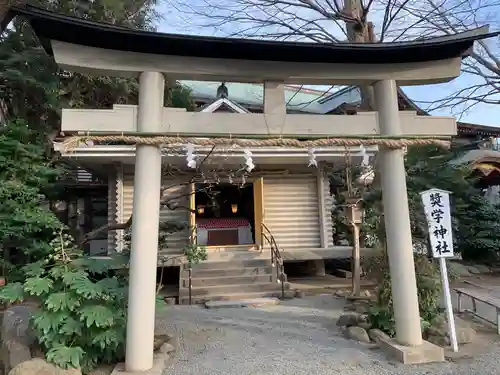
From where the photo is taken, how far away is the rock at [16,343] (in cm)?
532

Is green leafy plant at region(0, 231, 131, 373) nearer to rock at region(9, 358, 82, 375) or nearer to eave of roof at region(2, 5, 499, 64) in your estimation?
rock at region(9, 358, 82, 375)

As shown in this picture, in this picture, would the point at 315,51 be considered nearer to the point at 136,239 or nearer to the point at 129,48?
the point at 129,48

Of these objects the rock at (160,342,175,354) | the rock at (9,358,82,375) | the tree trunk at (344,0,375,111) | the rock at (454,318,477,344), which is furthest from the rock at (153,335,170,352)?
the tree trunk at (344,0,375,111)

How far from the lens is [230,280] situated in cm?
1098

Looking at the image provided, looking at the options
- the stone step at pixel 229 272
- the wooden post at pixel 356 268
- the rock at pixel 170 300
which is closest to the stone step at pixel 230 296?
the rock at pixel 170 300

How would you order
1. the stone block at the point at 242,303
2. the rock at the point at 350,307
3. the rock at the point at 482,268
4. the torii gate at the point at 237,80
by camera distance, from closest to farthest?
1. the torii gate at the point at 237,80
2. the rock at the point at 350,307
3. the stone block at the point at 242,303
4. the rock at the point at 482,268

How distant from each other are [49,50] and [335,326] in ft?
20.8

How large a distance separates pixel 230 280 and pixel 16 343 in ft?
19.8

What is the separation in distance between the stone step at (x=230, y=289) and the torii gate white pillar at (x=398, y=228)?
535cm

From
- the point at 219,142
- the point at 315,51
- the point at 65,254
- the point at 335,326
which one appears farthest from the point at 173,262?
the point at 315,51

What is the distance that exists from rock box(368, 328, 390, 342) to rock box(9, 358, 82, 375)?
4.16m

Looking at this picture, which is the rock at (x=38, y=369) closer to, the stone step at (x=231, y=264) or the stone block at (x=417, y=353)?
the stone block at (x=417, y=353)

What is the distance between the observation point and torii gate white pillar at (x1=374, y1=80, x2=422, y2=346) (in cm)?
559

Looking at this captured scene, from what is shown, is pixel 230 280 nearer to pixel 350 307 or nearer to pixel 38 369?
pixel 350 307
